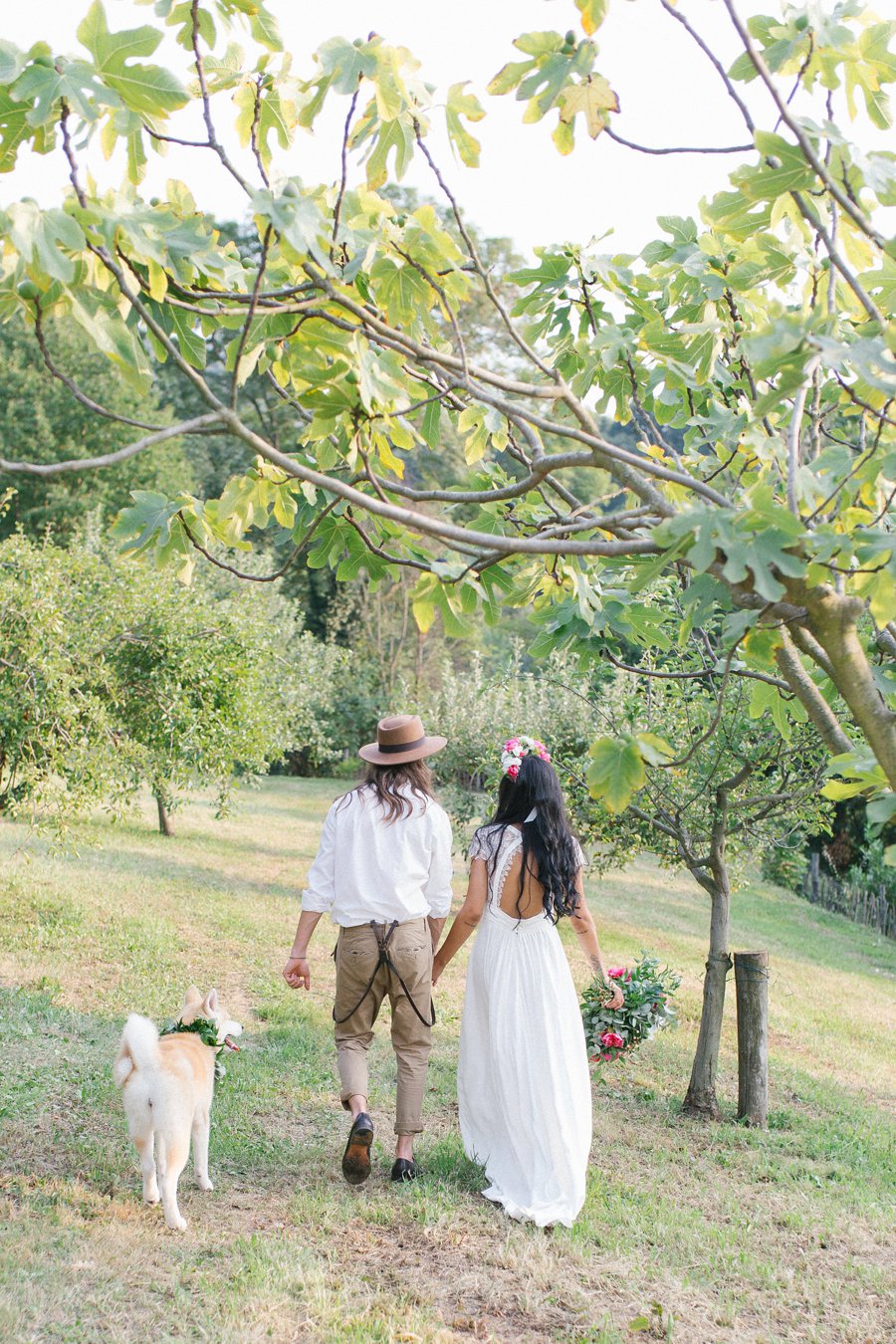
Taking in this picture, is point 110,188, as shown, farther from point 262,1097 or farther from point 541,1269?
point 262,1097

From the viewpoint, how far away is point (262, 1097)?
5.91m

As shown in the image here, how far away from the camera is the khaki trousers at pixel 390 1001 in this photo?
4805 mm

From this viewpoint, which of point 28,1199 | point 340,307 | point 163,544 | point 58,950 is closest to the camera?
point 340,307

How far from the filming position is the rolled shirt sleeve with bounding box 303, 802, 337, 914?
488cm

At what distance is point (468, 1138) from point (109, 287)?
4068 millimetres

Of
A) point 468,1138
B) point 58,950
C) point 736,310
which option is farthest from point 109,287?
point 58,950

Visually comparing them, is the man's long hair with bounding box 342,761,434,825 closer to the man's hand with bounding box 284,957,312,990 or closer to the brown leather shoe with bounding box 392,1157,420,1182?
the man's hand with bounding box 284,957,312,990

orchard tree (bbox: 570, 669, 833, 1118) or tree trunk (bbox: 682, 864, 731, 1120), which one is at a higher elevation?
orchard tree (bbox: 570, 669, 833, 1118)

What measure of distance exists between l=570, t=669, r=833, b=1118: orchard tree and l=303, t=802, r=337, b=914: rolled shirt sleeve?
2.09m

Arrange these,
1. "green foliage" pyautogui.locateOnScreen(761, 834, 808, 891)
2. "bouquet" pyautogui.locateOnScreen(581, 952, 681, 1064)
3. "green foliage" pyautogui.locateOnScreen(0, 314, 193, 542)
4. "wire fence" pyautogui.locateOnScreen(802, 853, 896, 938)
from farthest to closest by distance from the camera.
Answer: "green foliage" pyautogui.locateOnScreen(0, 314, 193, 542) < "green foliage" pyautogui.locateOnScreen(761, 834, 808, 891) < "wire fence" pyautogui.locateOnScreen(802, 853, 896, 938) < "bouquet" pyautogui.locateOnScreen(581, 952, 681, 1064)

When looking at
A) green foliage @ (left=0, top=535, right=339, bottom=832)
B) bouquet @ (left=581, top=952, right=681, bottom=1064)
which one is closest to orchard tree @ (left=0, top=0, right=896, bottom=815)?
bouquet @ (left=581, top=952, right=681, bottom=1064)

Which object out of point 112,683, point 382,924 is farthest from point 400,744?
point 112,683

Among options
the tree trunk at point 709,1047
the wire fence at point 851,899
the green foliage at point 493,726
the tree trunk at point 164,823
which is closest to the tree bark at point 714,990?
the tree trunk at point 709,1047

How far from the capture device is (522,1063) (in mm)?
4832
